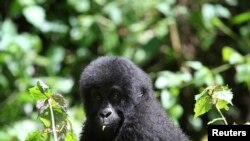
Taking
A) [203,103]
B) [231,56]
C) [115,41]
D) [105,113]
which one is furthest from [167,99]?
[203,103]

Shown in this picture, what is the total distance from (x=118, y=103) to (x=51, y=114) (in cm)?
72

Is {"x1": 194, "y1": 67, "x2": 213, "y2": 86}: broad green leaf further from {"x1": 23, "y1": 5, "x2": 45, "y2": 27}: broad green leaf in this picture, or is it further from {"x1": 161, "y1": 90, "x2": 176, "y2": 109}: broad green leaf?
{"x1": 23, "y1": 5, "x2": 45, "y2": 27}: broad green leaf

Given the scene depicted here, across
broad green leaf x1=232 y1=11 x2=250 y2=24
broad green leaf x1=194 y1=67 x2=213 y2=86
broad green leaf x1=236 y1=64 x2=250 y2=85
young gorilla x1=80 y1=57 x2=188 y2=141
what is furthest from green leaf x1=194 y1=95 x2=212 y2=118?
broad green leaf x1=232 y1=11 x2=250 y2=24

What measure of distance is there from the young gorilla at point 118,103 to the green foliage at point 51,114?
1.60 feet

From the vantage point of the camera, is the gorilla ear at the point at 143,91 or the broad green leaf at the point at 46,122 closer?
the broad green leaf at the point at 46,122

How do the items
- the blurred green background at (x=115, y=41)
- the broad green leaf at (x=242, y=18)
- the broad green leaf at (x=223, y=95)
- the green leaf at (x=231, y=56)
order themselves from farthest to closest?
the broad green leaf at (x=242, y=18)
the blurred green background at (x=115, y=41)
the green leaf at (x=231, y=56)
the broad green leaf at (x=223, y=95)

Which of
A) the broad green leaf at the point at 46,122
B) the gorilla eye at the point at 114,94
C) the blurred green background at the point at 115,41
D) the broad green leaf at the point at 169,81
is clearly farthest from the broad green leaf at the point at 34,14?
the broad green leaf at the point at 46,122

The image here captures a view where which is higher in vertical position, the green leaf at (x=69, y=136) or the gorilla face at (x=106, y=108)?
the gorilla face at (x=106, y=108)

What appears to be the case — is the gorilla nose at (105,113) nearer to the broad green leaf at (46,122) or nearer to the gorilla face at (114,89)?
the gorilla face at (114,89)

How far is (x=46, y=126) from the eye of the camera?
354cm

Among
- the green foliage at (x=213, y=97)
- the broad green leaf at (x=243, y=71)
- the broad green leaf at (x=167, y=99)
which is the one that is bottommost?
the green foliage at (x=213, y=97)

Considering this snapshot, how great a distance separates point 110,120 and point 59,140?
0.53 meters

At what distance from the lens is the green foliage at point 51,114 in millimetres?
3428

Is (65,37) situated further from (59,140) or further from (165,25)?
(59,140)
